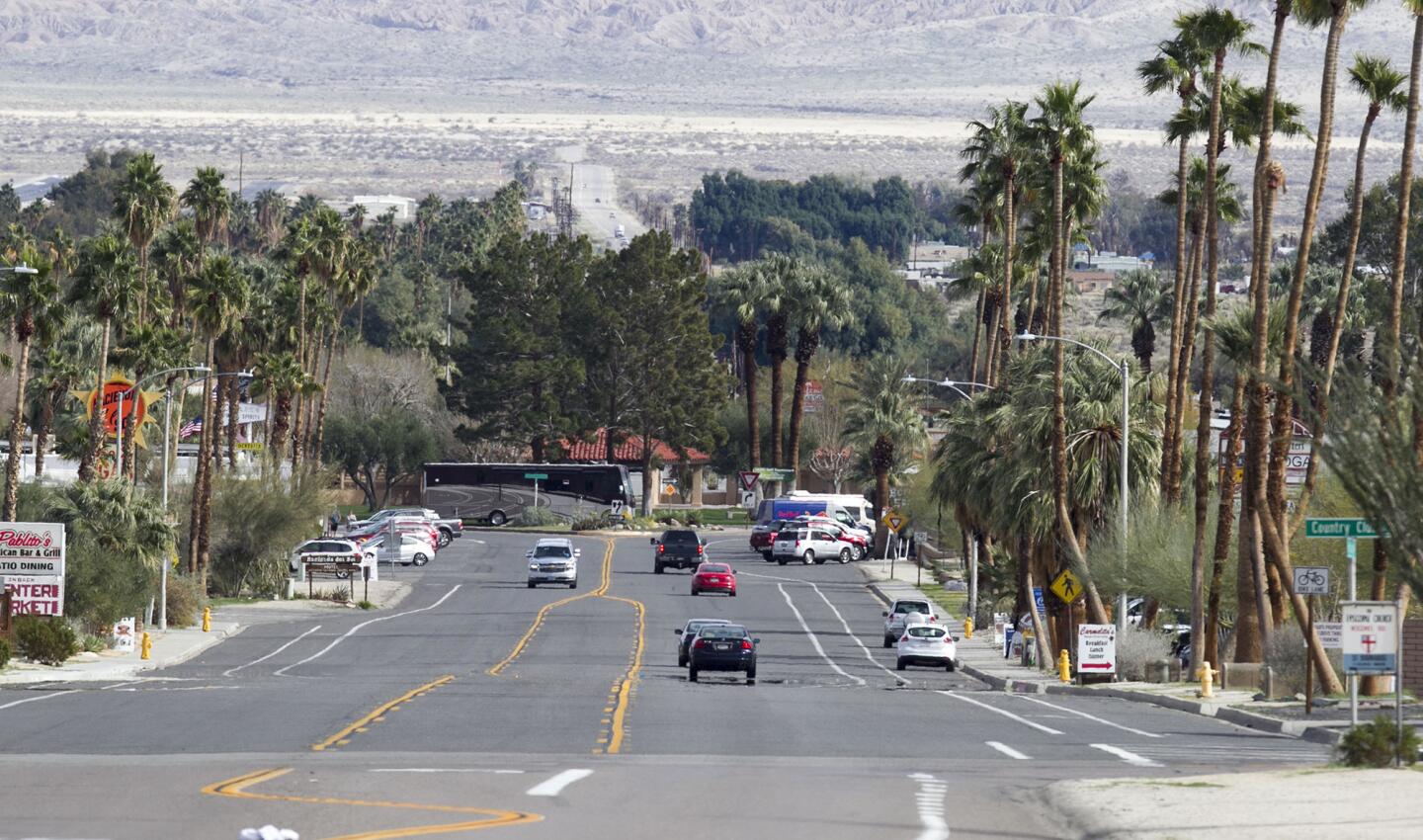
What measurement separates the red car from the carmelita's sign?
29.0 metres

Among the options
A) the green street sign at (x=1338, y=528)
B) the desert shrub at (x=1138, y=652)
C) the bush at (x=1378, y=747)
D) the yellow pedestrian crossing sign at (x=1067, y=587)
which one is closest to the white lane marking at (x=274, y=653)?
the yellow pedestrian crossing sign at (x=1067, y=587)

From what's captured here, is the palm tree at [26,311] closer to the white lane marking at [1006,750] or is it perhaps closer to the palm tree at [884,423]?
the white lane marking at [1006,750]

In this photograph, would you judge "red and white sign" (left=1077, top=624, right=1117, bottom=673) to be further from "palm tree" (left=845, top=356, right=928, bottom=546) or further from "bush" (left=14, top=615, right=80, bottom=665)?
"palm tree" (left=845, top=356, right=928, bottom=546)

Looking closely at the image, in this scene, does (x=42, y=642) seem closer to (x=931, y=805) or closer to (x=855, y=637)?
(x=855, y=637)

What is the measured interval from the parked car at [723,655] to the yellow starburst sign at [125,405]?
1112 inches

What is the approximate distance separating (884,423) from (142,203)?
131ft

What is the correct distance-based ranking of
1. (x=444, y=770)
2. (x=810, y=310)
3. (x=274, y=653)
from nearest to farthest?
(x=444, y=770), (x=274, y=653), (x=810, y=310)

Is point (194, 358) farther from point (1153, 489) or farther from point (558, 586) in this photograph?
point (1153, 489)

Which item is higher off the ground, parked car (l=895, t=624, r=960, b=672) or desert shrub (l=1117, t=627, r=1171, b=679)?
desert shrub (l=1117, t=627, r=1171, b=679)

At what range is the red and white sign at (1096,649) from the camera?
44.5 m

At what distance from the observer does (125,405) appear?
69625mm

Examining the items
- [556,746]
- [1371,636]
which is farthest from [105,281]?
[1371,636]

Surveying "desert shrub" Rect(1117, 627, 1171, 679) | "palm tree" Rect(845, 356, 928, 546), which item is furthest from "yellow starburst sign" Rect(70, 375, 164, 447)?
"palm tree" Rect(845, 356, 928, 546)

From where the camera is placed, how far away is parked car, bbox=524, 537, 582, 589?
251 ft
